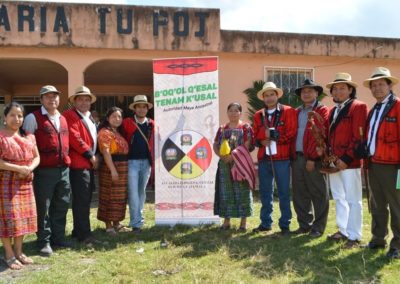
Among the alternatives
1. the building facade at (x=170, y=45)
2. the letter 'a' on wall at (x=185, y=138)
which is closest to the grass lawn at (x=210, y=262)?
the letter 'a' on wall at (x=185, y=138)

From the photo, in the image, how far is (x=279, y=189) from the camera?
5.41 metres

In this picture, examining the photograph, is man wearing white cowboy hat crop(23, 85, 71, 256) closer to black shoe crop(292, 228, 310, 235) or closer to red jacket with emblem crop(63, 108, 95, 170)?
red jacket with emblem crop(63, 108, 95, 170)

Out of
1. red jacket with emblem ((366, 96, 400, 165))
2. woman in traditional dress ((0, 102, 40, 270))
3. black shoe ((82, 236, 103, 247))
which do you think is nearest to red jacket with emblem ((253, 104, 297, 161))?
red jacket with emblem ((366, 96, 400, 165))

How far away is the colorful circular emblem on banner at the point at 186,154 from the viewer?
595 cm

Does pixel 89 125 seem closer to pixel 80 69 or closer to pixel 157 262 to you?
pixel 157 262

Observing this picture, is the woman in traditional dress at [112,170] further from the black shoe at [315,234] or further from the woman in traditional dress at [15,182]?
the black shoe at [315,234]

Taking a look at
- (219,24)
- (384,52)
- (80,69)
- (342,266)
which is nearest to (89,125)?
(342,266)

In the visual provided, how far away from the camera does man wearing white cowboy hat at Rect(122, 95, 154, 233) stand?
5.64 m

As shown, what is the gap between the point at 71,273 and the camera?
13.4ft

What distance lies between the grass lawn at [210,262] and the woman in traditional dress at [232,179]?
31 centimetres

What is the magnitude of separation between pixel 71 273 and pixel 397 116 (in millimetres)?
3630

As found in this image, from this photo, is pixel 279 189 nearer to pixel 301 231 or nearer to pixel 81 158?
pixel 301 231

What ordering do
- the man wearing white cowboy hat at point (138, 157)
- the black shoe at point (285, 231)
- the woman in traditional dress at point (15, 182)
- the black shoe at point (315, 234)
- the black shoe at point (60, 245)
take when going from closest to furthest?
the woman in traditional dress at point (15, 182) < the black shoe at point (60, 245) < the black shoe at point (315, 234) < the black shoe at point (285, 231) < the man wearing white cowboy hat at point (138, 157)

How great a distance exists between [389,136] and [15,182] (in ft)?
12.6
